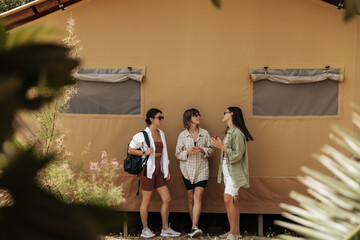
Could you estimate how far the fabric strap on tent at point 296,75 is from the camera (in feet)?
23.0

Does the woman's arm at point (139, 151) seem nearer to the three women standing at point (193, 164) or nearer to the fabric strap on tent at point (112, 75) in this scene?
the three women standing at point (193, 164)

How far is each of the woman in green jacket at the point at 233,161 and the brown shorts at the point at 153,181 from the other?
0.81 meters

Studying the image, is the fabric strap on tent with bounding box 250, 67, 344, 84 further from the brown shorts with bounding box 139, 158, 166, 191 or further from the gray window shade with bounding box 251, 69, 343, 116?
the brown shorts with bounding box 139, 158, 166, 191

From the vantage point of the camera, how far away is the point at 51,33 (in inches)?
15.3

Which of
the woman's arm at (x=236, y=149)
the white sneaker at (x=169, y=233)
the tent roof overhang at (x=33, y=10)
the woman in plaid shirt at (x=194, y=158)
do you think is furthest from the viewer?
the white sneaker at (x=169, y=233)

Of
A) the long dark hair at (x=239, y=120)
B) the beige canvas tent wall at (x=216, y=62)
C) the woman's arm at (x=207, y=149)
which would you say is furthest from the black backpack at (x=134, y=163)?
the long dark hair at (x=239, y=120)

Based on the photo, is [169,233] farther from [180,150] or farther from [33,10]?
[33,10]

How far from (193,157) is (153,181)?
647mm

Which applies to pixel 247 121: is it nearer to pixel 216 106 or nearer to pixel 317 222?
pixel 216 106

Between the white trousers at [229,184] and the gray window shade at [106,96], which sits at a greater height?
the gray window shade at [106,96]

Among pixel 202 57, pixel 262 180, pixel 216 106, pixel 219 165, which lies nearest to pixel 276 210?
pixel 262 180

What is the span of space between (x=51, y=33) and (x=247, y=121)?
6813 millimetres

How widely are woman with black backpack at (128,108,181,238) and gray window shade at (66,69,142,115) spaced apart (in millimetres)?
421

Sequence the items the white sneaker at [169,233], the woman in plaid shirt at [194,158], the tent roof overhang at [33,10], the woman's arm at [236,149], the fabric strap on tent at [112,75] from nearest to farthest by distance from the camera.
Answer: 1. the tent roof overhang at [33,10]
2. the woman's arm at [236,149]
3. the woman in plaid shirt at [194,158]
4. the white sneaker at [169,233]
5. the fabric strap on tent at [112,75]
